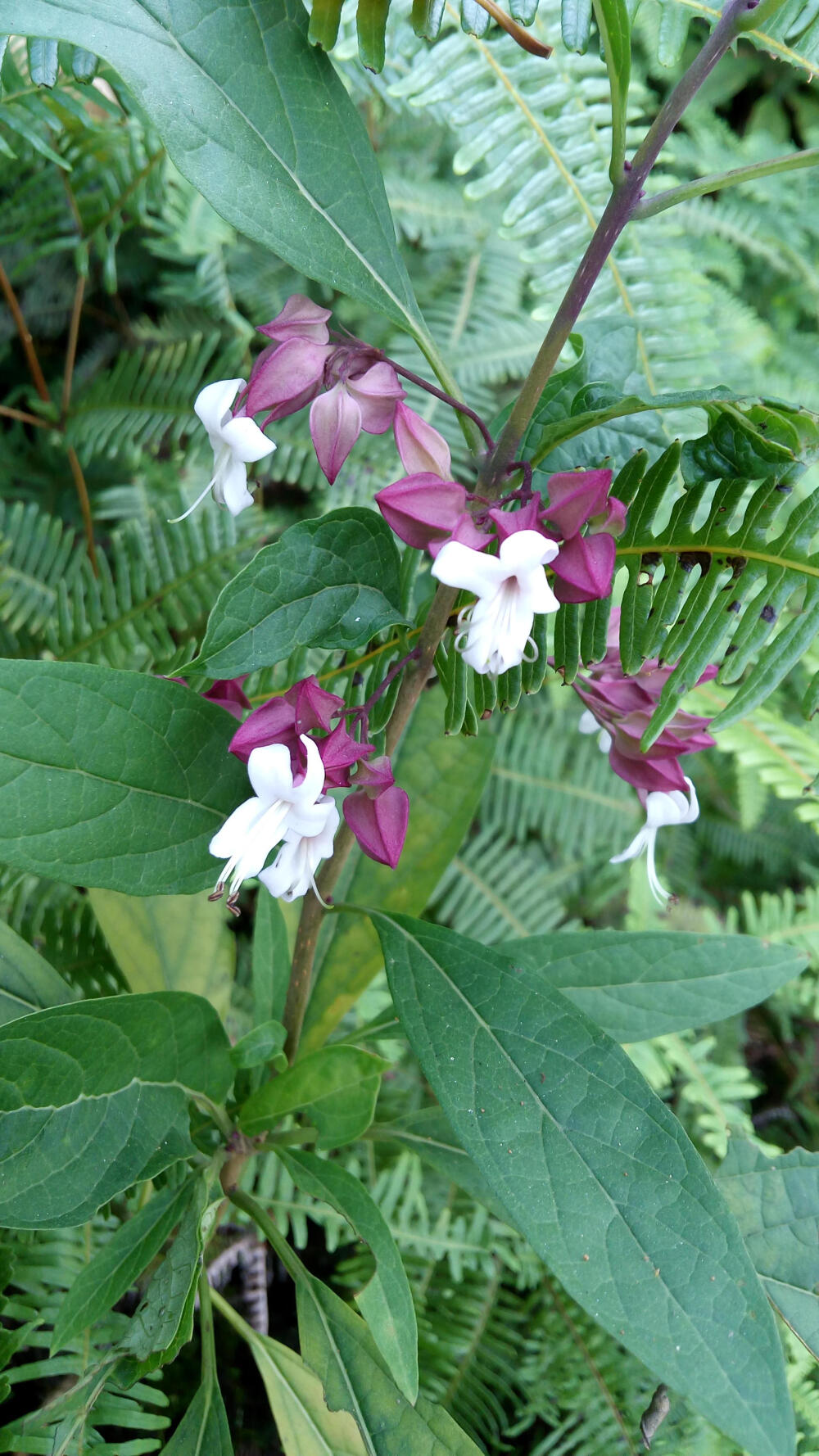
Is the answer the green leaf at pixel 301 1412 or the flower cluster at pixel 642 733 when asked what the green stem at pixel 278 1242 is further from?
the flower cluster at pixel 642 733

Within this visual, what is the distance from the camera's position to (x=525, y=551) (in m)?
0.48

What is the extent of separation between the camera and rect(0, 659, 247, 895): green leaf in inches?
21.8

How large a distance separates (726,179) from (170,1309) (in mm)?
713

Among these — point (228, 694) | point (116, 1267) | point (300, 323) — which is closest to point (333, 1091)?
point (116, 1267)

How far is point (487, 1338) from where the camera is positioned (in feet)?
3.13

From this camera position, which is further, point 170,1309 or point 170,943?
point 170,943

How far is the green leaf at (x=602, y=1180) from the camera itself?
521 mm

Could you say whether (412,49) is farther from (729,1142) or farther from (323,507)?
(729,1142)

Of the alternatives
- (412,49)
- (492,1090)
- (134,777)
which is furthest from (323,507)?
(492,1090)

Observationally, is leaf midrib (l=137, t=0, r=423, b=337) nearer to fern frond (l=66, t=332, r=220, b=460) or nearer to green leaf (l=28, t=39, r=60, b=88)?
green leaf (l=28, t=39, r=60, b=88)

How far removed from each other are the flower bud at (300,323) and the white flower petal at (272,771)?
233mm

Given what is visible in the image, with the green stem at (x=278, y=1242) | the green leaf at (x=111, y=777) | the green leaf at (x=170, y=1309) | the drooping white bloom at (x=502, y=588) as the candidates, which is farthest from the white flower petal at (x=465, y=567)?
the green stem at (x=278, y=1242)

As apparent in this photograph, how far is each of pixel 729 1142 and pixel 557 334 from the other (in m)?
0.67

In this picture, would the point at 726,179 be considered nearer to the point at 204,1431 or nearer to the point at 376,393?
the point at 376,393
